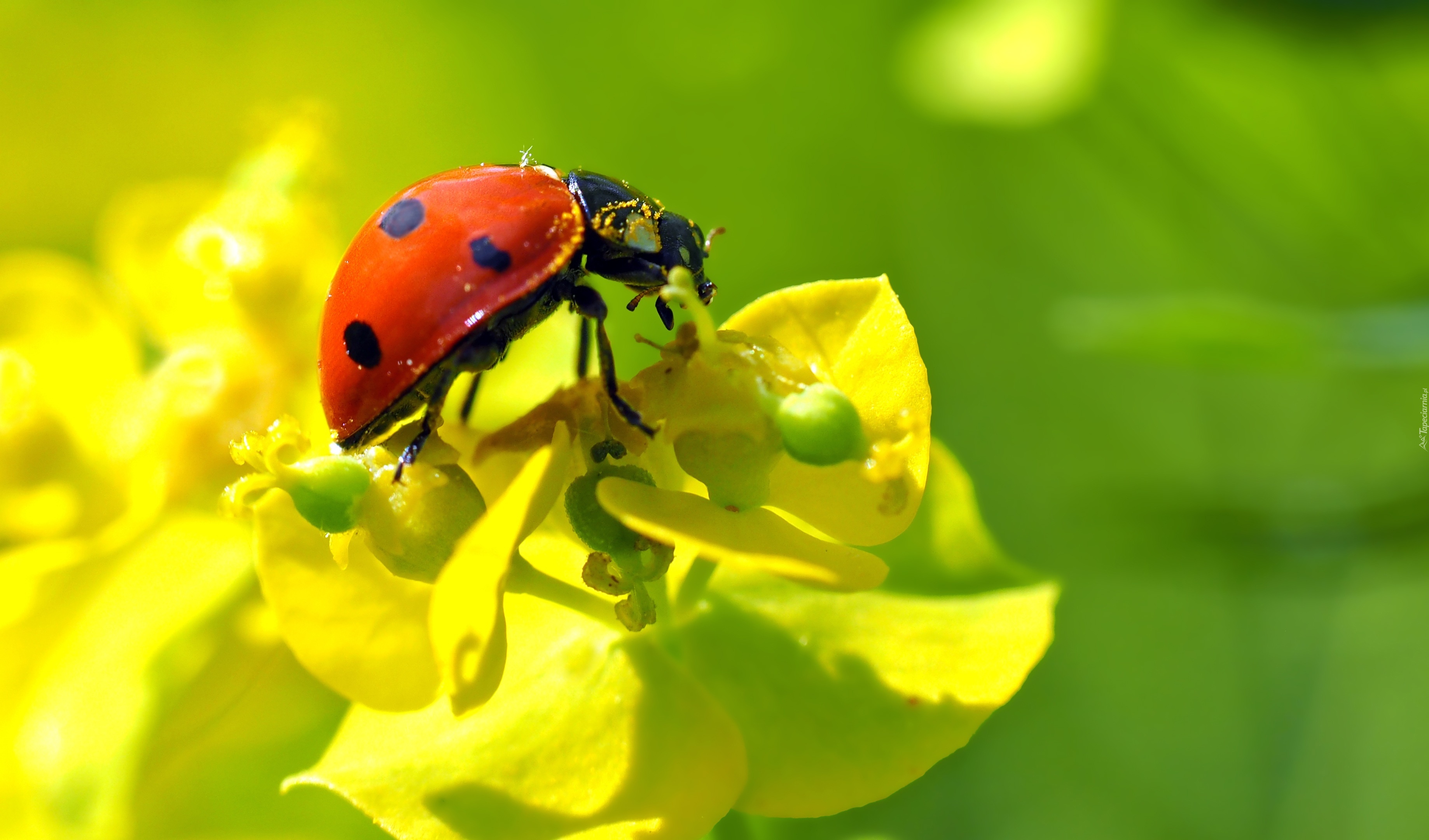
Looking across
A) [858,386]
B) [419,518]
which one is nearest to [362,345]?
[419,518]

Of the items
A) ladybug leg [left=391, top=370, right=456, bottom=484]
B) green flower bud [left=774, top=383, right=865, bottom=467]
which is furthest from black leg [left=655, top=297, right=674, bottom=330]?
green flower bud [left=774, top=383, right=865, bottom=467]

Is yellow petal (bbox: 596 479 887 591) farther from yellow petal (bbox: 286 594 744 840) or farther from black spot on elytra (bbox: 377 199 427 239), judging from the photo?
black spot on elytra (bbox: 377 199 427 239)

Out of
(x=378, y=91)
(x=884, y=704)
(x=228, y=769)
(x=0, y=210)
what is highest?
(x=378, y=91)

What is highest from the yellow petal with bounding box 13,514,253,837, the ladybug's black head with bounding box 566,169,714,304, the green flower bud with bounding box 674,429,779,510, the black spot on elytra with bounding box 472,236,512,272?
the ladybug's black head with bounding box 566,169,714,304

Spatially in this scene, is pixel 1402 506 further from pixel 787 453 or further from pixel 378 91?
pixel 378 91

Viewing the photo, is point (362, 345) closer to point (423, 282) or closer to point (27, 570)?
point (423, 282)

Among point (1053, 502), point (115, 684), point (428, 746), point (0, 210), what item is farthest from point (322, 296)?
point (0, 210)

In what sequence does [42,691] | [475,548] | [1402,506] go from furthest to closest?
[1402,506], [42,691], [475,548]
